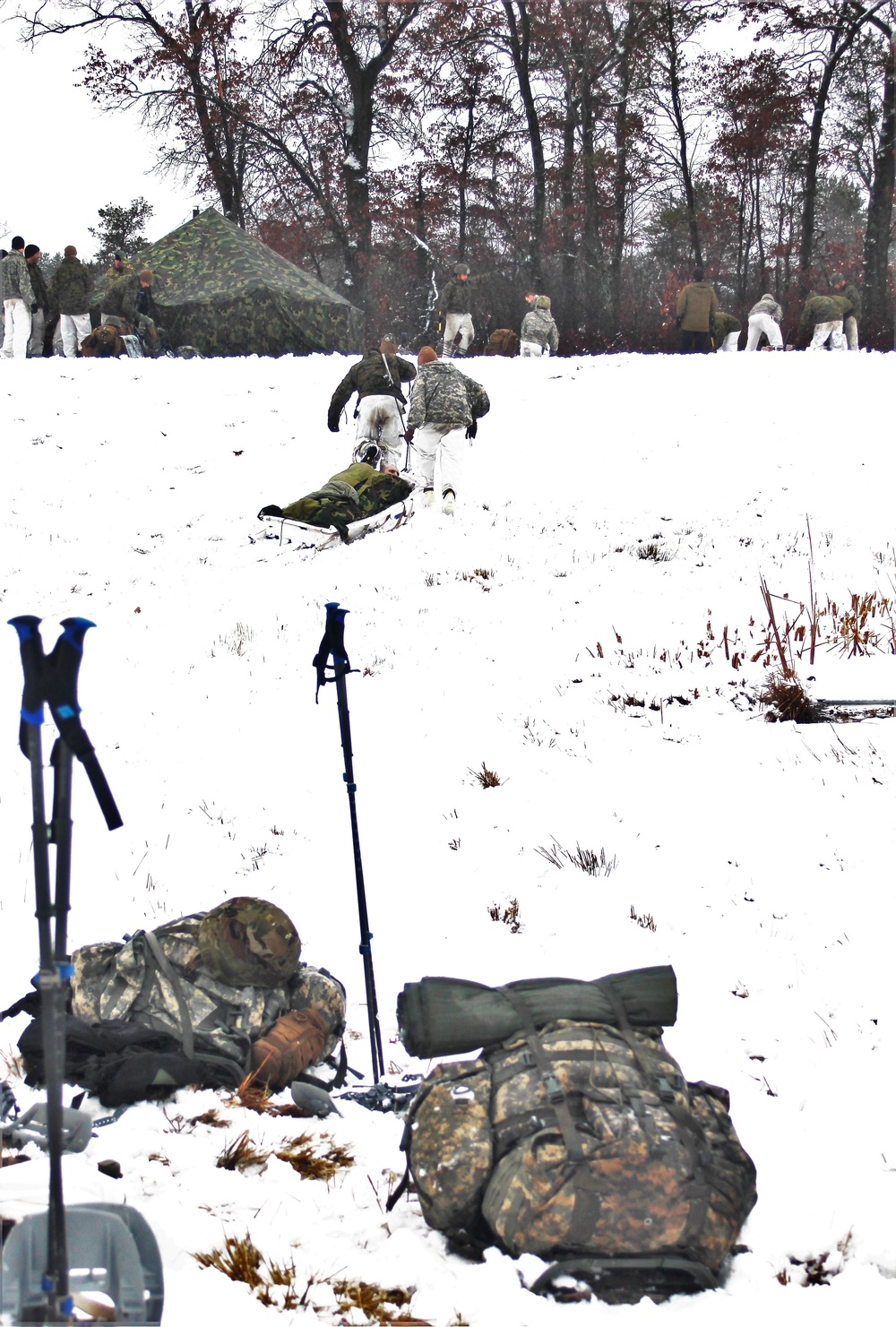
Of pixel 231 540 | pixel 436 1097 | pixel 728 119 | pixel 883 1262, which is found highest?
pixel 728 119

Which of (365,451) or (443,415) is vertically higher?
(443,415)

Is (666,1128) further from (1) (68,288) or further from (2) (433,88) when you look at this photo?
(2) (433,88)

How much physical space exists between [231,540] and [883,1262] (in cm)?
905

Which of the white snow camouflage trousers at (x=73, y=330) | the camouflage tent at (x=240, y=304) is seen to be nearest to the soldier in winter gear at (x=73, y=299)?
the white snow camouflage trousers at (x=73, y=330)

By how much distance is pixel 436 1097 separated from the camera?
244 centimetres

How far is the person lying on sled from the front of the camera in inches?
391

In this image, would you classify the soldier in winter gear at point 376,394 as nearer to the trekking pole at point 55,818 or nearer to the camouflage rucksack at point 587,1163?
the camouflage rucksack at point 587,1163

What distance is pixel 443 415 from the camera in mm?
10500

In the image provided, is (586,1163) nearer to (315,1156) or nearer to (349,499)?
(315,1156)

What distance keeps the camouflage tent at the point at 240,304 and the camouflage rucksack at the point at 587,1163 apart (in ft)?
62.4

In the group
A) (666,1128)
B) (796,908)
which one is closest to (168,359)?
(796,908)

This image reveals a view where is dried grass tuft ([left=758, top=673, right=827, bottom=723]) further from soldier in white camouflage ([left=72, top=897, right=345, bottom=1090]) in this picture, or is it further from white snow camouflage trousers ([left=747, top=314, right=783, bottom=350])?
white snow camouflage trousers ([left=747, top=314, right=783, bottom=350])

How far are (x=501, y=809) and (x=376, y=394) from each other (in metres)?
7.77

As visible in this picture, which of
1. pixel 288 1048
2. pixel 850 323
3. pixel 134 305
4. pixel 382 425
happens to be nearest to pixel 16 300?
pixel 134 305
